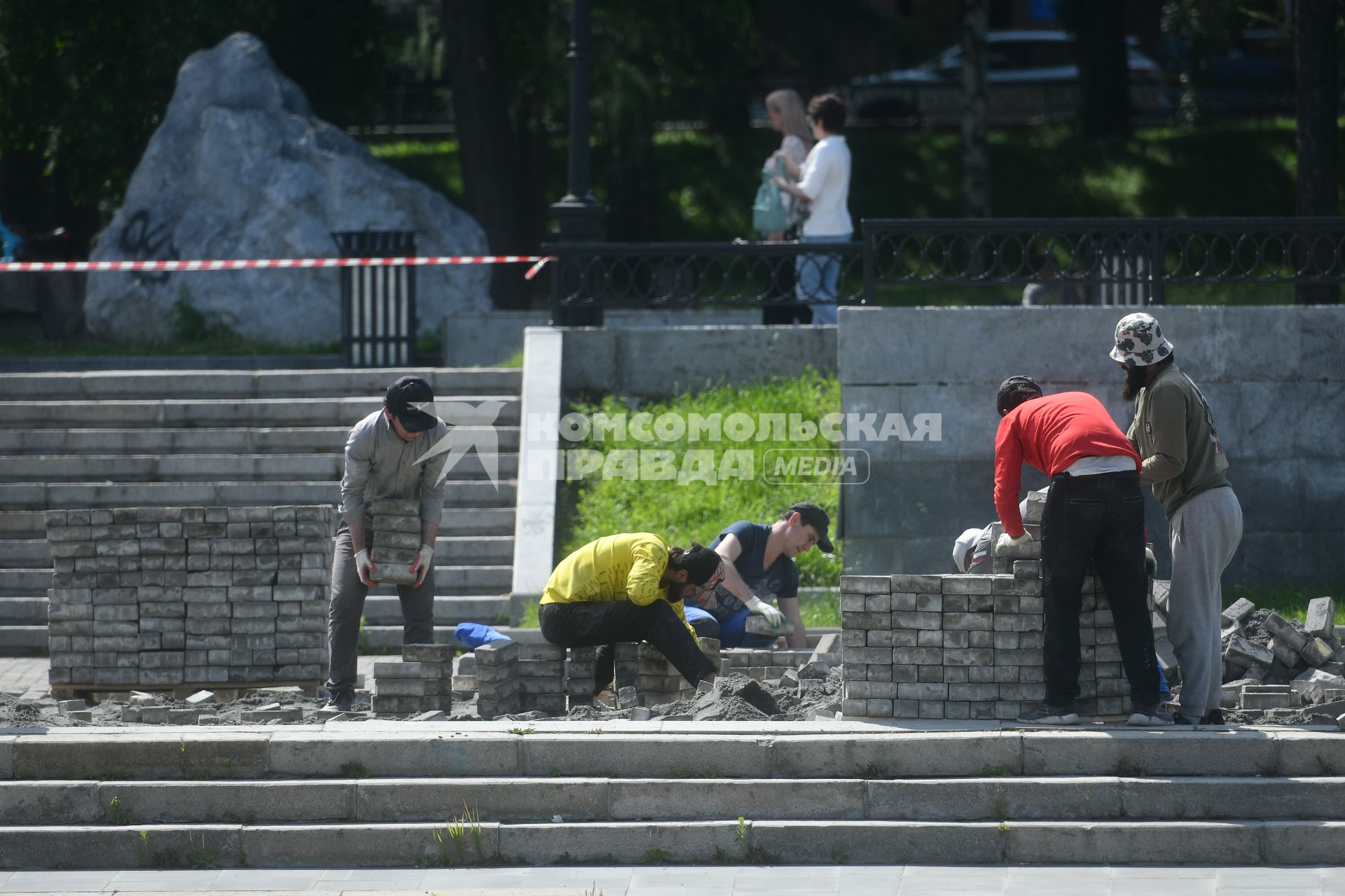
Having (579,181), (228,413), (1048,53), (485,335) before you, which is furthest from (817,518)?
(1048,53)

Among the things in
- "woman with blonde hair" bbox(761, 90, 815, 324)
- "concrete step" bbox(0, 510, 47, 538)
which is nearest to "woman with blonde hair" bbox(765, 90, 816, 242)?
"woman with blonde hair" bbox(761, 90, 815, 324)

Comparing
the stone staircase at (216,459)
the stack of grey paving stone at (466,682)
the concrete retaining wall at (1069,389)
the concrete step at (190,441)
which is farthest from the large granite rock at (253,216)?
the stack of grey paving stone at (466,682)

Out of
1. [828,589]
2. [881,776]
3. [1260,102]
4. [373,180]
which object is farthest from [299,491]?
[1260,102]

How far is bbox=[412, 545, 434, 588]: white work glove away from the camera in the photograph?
8.41 m

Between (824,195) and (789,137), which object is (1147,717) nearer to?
(824,195)

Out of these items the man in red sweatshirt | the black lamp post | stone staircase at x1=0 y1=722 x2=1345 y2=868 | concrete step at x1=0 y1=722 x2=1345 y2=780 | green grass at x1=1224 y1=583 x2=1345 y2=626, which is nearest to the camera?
stone staircase at x1=0 y1=722 x2=1345 y2=868

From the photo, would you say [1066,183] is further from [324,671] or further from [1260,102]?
[324,671]

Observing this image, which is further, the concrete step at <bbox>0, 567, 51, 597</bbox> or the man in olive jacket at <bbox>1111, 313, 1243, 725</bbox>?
the concrete step at <bbox>0, 567, 51, 597</bbox>

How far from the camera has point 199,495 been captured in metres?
11.4

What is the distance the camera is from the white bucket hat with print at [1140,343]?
6730 millimetres

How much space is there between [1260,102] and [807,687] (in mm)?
25349

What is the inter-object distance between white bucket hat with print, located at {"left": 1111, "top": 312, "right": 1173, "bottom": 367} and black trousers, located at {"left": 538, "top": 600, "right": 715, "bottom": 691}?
2441 mm

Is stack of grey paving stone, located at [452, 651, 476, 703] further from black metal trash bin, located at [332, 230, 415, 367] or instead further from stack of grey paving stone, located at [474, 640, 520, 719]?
black metal trash bin, located at [332, 230, 415, 367]

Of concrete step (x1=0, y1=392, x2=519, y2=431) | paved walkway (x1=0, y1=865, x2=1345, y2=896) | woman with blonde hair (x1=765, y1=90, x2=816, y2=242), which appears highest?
woman with blonde hair (x1=765, y1=90, x2=816, y2=242)
